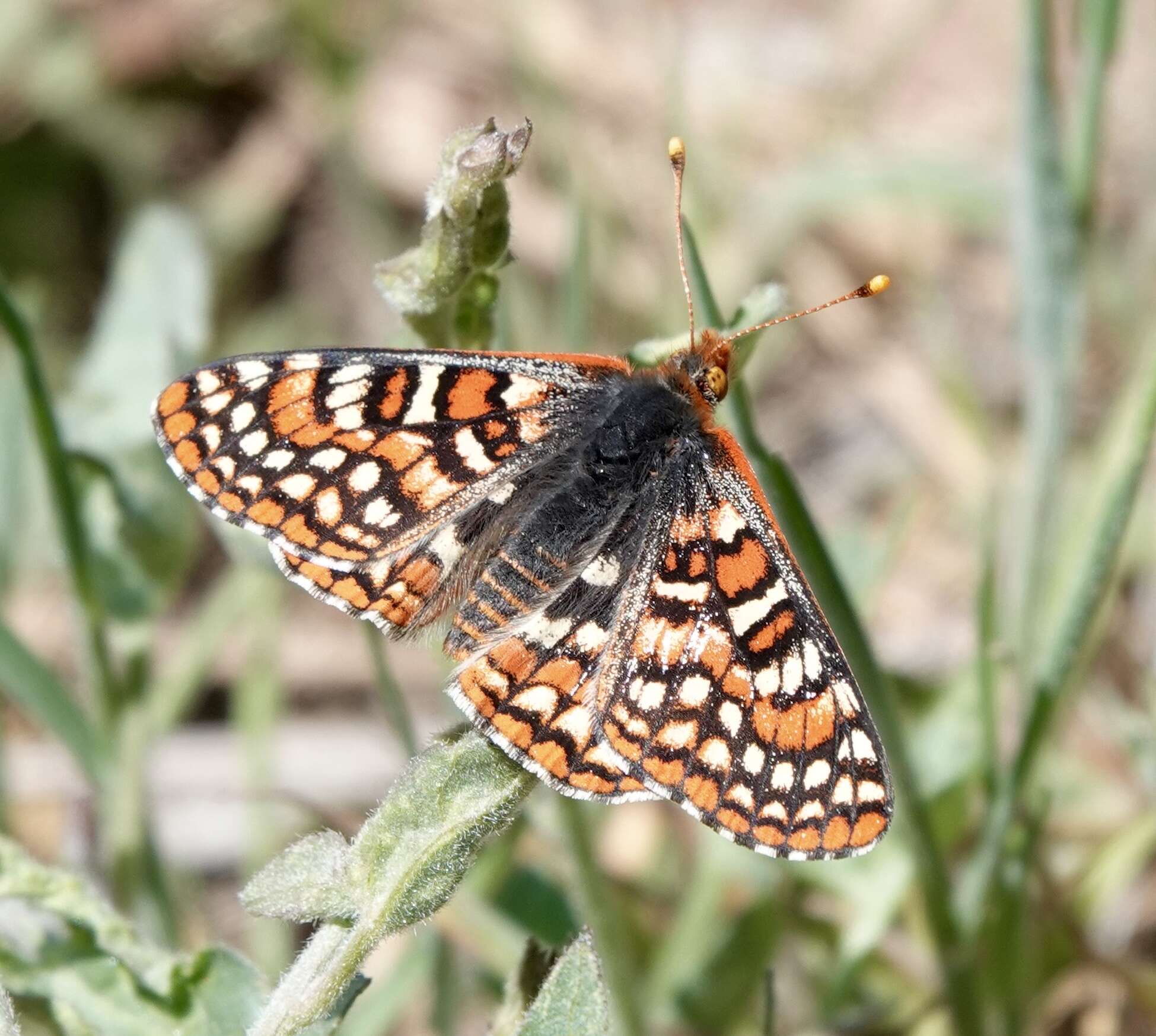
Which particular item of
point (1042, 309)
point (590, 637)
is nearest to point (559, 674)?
point (590, 637)

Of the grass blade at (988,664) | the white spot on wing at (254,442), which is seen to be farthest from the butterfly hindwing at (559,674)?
the grass blade at (988,664)

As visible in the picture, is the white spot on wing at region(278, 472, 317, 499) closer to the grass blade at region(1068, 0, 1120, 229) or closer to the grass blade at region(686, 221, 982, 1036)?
the grass blade at region(686, 221, 982, 1036)

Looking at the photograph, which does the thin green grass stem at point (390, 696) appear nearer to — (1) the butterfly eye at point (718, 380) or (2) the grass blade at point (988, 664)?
(1) the butterfly eye at point (718, 380)

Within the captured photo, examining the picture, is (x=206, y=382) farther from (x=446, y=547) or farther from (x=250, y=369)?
(x=446, y=547)

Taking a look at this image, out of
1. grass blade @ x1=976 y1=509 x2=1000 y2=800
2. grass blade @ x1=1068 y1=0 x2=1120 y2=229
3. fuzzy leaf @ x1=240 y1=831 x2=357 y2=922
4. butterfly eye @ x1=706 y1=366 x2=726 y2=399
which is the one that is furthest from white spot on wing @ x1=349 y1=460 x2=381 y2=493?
grass blade @ x1=1068 y1=0 x2=1120 y2=229

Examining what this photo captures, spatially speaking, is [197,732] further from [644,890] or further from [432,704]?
[644,890]

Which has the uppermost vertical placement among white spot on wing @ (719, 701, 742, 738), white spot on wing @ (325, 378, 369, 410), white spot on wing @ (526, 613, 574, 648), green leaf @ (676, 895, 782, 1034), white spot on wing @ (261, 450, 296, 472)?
white spot on wing @ (325, 378, 369, 410)

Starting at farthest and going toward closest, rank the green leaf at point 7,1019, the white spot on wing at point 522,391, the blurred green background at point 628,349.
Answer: the blurred green background at point 628,349 < the white spot on wing at point 522,391 < the green leaf at point 7,1019
